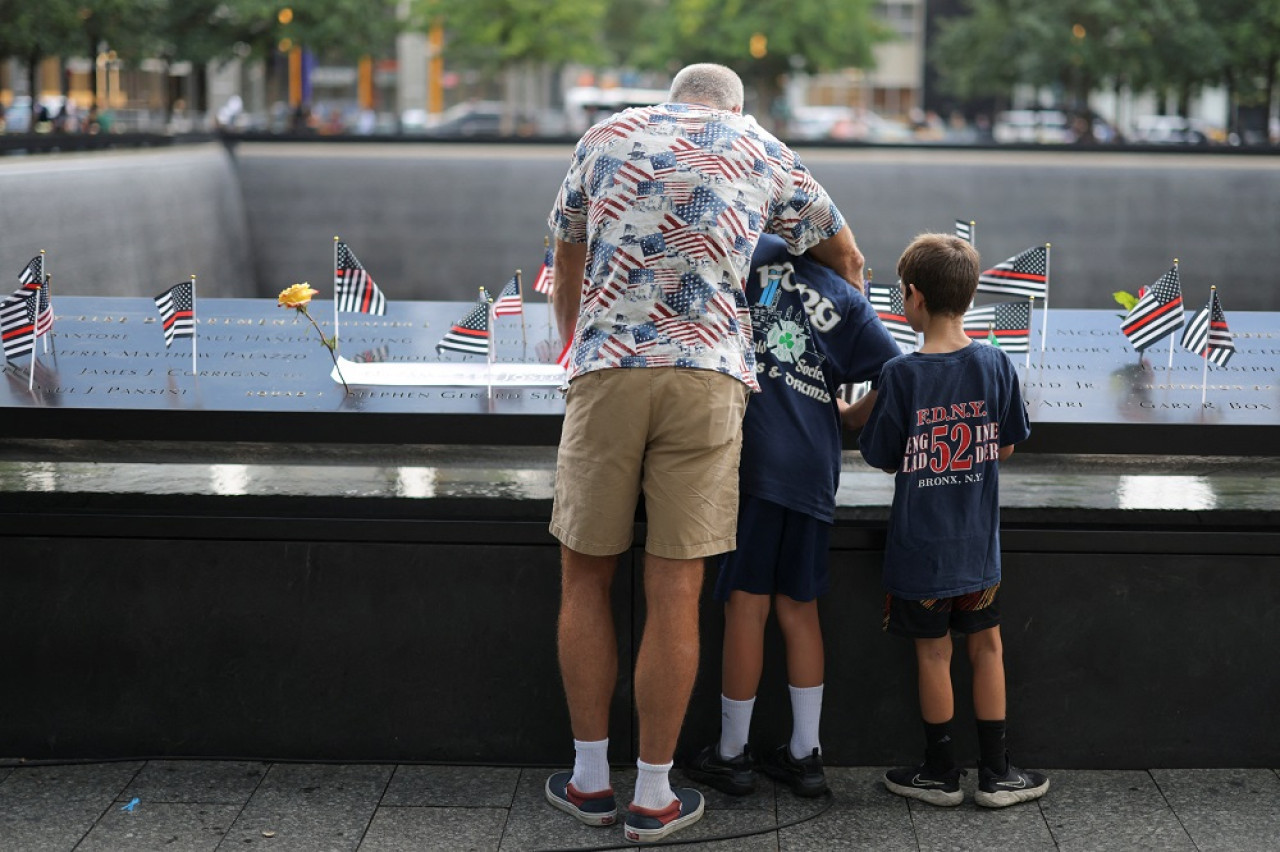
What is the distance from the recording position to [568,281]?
3592mm

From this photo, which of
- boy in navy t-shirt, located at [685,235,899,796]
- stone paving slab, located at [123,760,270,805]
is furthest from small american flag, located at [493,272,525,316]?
stone paving slab, located at [123,760,270,805]

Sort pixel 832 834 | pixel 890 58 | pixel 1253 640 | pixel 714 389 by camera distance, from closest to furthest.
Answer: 1. pixel 714 389
2. pixel 832 834
3. pixel 1253 640
4. pixel 890 58

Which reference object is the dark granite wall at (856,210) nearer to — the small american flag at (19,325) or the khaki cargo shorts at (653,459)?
the small american flag at (19,325)

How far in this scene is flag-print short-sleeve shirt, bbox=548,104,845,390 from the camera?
10.7 ft

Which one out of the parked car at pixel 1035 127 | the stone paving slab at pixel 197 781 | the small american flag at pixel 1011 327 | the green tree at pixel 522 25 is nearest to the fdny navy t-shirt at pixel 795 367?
the small american flag at pixel 1011 327

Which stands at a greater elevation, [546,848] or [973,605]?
[973,605]

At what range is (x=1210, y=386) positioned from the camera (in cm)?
423

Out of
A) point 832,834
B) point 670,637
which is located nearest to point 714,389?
point 670,637

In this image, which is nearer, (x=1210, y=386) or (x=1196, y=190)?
(x=1210, y=386)

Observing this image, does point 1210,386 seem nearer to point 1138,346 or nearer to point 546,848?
point 1138,346

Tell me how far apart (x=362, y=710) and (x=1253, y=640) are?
2.53 metres

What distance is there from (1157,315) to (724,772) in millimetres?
2077

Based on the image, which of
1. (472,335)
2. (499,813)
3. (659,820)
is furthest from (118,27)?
(659,820)

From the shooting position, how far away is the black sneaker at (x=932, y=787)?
3717 millimetres
